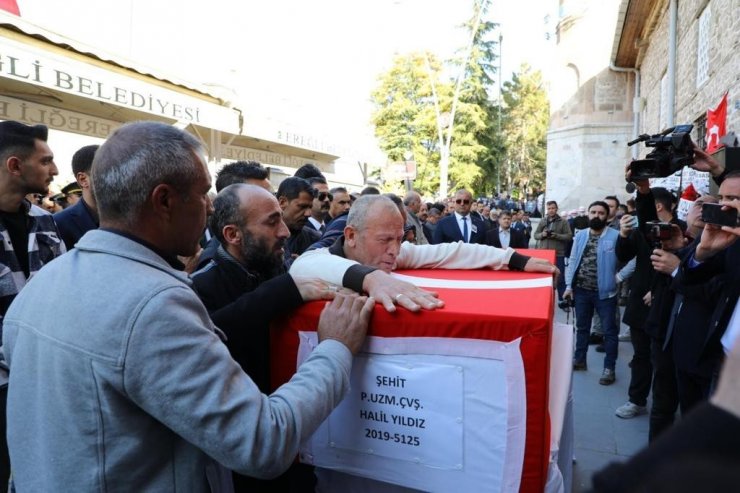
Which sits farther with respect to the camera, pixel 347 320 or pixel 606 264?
pixel 606 264

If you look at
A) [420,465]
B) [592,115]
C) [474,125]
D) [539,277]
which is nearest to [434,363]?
[420,465]

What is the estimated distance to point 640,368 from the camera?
432cm

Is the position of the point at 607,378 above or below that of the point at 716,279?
below

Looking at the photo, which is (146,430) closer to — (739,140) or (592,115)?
(739,140)

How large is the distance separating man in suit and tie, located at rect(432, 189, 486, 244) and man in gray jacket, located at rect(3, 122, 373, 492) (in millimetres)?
6256

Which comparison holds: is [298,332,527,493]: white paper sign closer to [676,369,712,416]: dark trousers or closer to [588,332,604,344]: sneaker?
[676,369,712,416]: dark trousers

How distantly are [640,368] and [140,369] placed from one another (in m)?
4.40

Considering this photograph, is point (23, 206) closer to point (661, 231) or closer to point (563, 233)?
point (661, 231)

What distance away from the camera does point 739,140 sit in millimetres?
5922

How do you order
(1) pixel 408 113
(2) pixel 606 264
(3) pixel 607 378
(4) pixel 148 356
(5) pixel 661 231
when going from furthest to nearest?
(1) pixel 408 113
(2) pixel 606 264
(3) pixel 607 378
(5) pixel 661 231
(4) pixel 148 356

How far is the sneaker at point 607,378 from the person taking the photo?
5.06 meters

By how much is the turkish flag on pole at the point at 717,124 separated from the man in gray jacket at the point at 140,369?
6.63m

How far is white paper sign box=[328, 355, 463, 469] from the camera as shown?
1.28 m

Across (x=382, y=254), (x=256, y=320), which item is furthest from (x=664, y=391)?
(x=256, y=320)
